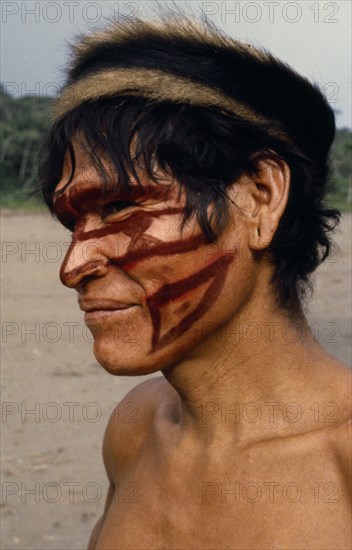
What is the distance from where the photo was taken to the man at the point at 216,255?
2076 mm

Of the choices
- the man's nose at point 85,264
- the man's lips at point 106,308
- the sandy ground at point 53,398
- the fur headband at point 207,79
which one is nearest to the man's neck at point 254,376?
the man's lips at point 106,308

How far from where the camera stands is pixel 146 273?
6.90 ft

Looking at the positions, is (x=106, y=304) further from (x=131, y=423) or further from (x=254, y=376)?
(x=131, y=423)

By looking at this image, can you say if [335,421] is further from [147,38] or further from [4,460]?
[4,460]

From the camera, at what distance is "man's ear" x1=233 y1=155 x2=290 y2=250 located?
2117 mm

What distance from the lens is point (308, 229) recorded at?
89.6 inches

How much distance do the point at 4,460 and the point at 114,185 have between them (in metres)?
4.31

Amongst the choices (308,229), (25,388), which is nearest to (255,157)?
(308,229)

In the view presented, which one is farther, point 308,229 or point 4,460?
point 4,460

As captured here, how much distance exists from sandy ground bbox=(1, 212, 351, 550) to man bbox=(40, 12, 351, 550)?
805 millimetres

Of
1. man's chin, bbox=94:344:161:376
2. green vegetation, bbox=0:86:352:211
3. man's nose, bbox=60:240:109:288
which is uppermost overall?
man's nose, bbox=60:240:109:288

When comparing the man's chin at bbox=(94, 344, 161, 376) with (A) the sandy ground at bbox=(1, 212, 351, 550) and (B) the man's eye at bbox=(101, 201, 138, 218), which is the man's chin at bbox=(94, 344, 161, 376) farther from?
(A) the sandy ground at bbox=(1, 212, 351, 550)

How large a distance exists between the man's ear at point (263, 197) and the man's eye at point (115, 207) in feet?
0.83

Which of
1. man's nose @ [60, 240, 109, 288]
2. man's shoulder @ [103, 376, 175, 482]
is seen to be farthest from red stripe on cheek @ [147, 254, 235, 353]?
man's shoulder @ [103, 376, 175, 482]
